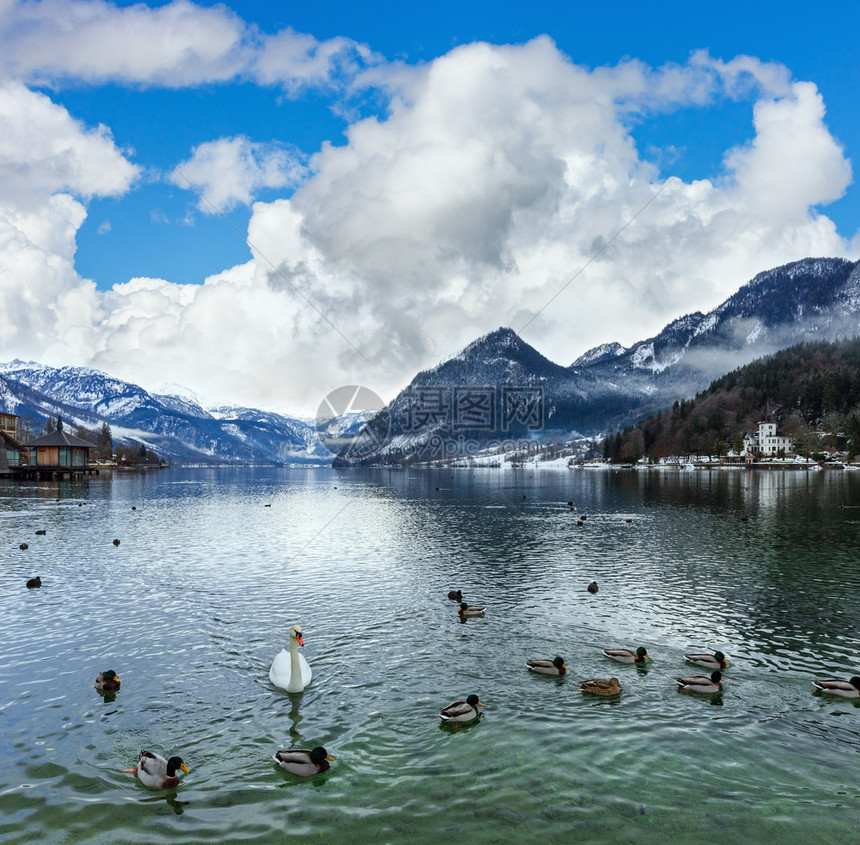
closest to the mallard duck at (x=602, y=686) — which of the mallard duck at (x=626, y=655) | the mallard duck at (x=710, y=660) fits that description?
the mallard duck at (x=626, y=655)

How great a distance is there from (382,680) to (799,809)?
12.5 metres

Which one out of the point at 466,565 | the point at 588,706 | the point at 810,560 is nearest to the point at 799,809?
the point at 588,706

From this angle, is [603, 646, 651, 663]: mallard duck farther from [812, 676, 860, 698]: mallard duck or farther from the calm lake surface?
[812, 676, 860, 698]: mallard duck

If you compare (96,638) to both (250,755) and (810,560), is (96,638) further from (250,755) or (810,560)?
(810,560)

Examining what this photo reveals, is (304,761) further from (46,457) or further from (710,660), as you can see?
(46,457)

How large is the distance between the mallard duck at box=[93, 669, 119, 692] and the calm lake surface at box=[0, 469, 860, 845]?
21.1 inches

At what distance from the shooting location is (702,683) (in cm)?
1895

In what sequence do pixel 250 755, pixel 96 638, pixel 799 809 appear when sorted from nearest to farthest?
pixel 799 809 → pixel 250 755 → pixel 96 638

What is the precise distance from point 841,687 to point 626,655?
668 centimetres

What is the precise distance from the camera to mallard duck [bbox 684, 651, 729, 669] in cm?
2044

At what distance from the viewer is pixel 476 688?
64.1ft

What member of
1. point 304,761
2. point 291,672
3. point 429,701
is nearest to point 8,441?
point 291,672

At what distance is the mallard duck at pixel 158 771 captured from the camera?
44.9 ft

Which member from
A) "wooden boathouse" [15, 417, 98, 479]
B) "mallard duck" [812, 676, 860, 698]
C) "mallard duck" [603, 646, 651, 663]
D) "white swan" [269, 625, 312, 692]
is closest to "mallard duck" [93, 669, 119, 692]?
"white swan" [269, 625, 312, 692]
